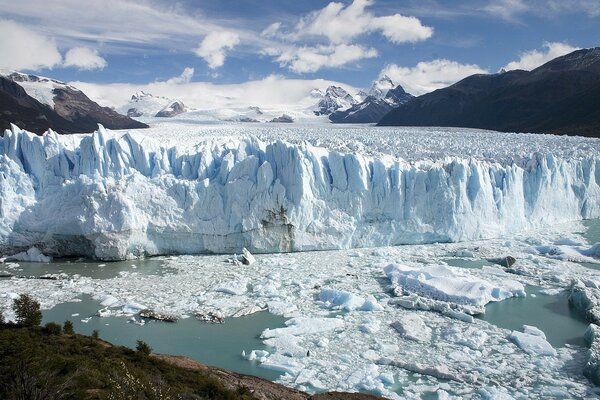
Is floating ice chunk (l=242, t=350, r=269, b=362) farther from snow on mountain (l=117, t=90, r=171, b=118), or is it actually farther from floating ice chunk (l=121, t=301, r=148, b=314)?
snow on mountain (l=117, t=90, r=171, b=118)

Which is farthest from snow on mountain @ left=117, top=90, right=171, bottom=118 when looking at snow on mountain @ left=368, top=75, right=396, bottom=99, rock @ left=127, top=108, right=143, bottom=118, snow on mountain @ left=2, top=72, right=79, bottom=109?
snow on mountain @ left=368, top=75, right=396, bottom=99

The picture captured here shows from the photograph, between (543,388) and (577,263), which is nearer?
(543,388)

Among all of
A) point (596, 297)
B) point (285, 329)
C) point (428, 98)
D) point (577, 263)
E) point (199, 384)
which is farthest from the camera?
point (428, 98)

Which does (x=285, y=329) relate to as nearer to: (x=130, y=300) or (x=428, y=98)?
(x=130, y=300)

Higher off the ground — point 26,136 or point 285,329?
point 26,136

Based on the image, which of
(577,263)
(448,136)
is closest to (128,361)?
(577,263)

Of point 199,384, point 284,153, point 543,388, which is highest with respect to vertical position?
point 284,153

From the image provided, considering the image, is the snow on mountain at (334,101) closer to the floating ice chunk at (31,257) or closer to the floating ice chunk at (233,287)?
the floating ice chunk at (31,257)
